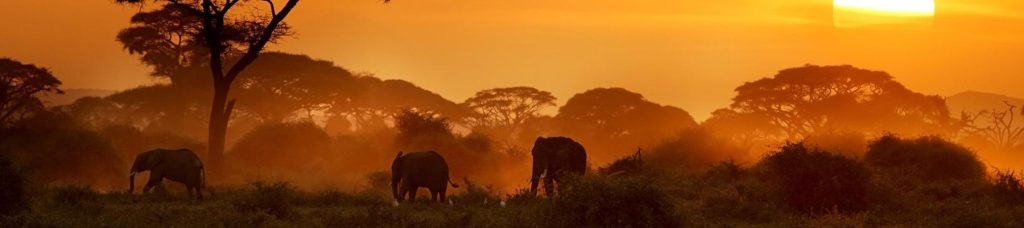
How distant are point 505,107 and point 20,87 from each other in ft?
144

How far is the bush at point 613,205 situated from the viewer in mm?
14805

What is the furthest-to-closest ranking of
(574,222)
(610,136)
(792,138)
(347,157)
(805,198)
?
(610,136)
(792,138)
(347,157)
(805,198)
(574,222)

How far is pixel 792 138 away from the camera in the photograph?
66000 millimetres

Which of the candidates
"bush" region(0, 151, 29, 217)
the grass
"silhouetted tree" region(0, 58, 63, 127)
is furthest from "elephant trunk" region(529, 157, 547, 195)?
"silhouetted tree" region(0, 58, 63, 127)

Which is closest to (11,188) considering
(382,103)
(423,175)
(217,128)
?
(423,175)

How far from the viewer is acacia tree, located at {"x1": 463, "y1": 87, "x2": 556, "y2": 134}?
7725 centimetres

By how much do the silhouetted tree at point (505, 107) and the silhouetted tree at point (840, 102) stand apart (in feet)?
60.6

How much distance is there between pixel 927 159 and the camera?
→ 32875mm

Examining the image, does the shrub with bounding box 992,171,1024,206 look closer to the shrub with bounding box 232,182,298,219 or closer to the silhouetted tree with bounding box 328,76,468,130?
the shrub with bounding box 232,182,298,219

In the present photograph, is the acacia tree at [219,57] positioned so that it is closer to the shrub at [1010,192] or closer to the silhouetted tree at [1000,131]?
the shrub at [1010,192]

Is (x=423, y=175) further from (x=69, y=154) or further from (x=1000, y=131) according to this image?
(x=1000, y=131)

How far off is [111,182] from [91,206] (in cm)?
1477

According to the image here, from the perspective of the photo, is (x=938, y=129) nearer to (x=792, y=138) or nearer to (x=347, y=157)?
(x=792, y=138)

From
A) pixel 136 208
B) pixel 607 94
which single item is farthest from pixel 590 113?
pixel 136 208
